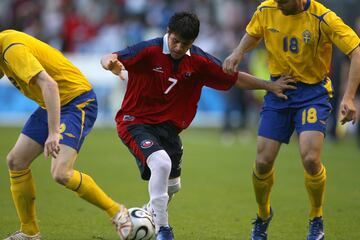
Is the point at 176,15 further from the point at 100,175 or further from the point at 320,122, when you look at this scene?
the point at 100,175

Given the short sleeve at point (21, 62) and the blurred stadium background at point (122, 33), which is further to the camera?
the blurred stadium background at point (122, 33)

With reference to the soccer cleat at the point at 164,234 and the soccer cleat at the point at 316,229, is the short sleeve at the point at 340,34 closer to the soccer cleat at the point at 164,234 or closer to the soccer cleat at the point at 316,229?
the soccer cleat at the point at 316,229

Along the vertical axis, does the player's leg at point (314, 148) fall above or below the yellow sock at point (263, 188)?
above

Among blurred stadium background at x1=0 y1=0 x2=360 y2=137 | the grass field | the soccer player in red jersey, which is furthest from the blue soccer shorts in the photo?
blurred stadium background at x1=0 y1=0 x2=360 y2=137

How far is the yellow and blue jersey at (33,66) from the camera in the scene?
6.57 metres

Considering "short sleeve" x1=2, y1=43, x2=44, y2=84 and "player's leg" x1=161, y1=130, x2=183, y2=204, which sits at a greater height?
"short sleeve" x1=2, y1=43, x2=44, y2=84

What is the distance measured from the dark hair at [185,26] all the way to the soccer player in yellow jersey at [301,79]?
46cm

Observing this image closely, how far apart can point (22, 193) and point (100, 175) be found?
530cm

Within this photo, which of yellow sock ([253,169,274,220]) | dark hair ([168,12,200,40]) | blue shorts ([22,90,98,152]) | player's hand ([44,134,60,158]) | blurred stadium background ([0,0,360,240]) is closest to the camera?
player's hand ([44,134,60,158])

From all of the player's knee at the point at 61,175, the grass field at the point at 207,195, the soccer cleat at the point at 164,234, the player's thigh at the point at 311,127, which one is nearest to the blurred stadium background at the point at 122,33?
the grass field at the point at 207,195

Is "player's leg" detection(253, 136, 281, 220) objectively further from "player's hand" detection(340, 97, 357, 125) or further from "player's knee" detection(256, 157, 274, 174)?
"player's hand" detection(340, 97, 357, 125)

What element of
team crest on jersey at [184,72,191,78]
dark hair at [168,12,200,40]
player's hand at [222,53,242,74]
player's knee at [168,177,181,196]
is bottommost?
player's knee at [168,177,181,196]

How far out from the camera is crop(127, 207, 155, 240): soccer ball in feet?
22.4

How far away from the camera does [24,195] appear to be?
724 cm
